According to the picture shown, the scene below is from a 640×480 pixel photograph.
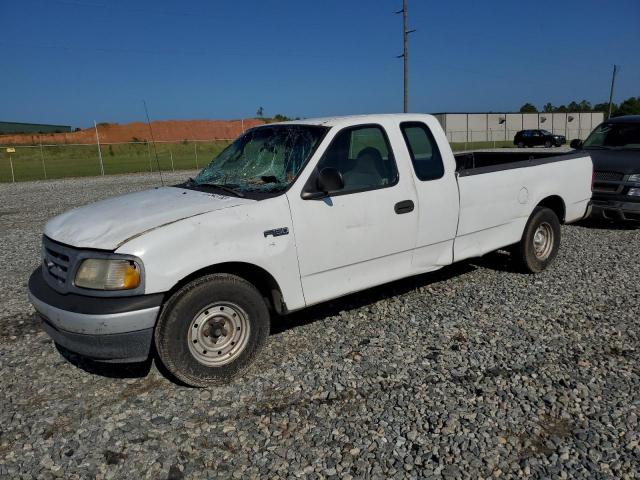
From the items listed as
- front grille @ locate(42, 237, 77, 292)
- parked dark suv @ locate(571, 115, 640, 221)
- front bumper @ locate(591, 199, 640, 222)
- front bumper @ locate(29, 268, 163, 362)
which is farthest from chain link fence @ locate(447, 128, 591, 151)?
front bumper @ locate(29, 268, 163, 362)

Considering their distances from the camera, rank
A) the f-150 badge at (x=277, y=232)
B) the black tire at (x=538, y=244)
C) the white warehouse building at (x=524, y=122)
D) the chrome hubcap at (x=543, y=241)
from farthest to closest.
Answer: the white warehouse building at (x=524, y=122) → the chrome hubcap at (x=543, y=241) → the black tire at (x=538, y=244) → the f-150 badge at (x=277, y=232)

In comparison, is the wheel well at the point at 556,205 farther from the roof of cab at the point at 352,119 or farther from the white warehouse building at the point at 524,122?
the white warehouse building at the point at 524,122

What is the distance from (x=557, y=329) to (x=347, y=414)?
231 cm

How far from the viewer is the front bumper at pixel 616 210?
8.16 meters

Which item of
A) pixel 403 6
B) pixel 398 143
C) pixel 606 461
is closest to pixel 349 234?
pixel 398 143

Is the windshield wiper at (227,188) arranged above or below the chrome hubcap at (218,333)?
above

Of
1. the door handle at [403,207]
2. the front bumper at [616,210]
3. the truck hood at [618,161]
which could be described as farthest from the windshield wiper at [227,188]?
the truck hood at [618,161]

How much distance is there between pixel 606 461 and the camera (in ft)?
9.11

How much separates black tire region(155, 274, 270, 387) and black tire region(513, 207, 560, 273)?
3.44 m

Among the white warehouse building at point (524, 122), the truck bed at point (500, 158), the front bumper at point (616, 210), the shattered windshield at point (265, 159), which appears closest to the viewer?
the shattered windshield at point (265, 159)

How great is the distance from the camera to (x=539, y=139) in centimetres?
4241

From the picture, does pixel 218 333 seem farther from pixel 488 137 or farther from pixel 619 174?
pixel 488 137

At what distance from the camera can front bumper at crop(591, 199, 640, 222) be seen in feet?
26.8

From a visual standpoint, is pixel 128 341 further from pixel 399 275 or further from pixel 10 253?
pixel 10 253
